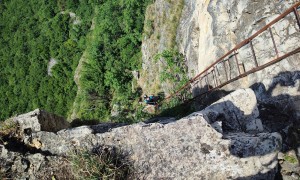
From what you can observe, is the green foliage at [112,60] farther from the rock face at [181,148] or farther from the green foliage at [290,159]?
the green foliage at [290,159]

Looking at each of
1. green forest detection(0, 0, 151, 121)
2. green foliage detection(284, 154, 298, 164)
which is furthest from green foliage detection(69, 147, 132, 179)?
green forest detection(0, 0, 151, 121)

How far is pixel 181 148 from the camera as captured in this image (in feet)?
19.6

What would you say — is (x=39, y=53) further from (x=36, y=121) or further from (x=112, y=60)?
(x=36, y=121)

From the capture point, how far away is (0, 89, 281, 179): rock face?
5.70m

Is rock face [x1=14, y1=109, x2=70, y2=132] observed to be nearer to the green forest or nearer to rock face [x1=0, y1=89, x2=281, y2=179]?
rock face [x1=0, y1=89, x2=281, y2=179]

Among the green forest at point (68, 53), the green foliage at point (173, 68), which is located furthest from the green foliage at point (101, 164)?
the green forest at point (68, 53)

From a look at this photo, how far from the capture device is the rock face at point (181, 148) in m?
→ 5.70

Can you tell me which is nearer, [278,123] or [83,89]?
[278,123]

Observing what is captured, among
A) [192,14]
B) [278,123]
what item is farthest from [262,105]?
Result: [192,14]

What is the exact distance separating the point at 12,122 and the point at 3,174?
4.87 ft

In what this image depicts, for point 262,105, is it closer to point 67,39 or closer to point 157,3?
point 157,3

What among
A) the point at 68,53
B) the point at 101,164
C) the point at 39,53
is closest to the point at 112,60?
the point at 68,53

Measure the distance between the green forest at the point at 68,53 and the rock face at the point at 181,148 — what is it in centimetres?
1835

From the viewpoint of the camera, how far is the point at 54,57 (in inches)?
1880
